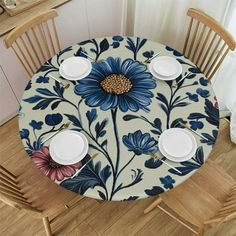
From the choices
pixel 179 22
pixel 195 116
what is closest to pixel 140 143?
pixel 195 116

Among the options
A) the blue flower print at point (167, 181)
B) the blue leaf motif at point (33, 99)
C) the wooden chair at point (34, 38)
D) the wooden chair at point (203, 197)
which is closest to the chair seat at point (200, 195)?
the wooden chair at point (203, 197)

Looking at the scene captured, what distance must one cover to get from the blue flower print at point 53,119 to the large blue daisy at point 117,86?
0.16 meters

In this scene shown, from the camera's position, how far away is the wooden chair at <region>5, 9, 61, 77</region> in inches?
64.7

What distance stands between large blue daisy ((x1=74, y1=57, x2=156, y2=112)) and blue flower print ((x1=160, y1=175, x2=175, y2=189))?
1.27 ft

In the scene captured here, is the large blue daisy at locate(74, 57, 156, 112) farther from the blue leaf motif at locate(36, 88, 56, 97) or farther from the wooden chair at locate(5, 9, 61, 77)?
the wooden chair at locate(5, 9, 61, 77)

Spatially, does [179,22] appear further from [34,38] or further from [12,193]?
[12,193]

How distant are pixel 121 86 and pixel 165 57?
1.09 feet

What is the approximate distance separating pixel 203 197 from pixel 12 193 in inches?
38.3

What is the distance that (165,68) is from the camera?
160 cm

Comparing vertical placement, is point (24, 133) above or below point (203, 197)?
above

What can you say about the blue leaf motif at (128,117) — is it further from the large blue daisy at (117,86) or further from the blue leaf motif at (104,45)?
the blue leaf motif at (104,45)

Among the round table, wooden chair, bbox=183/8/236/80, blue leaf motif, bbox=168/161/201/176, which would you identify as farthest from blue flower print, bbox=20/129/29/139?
wooden chair, bbox=183/8/236/80

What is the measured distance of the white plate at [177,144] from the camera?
1.31 metres

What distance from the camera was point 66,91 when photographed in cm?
153
